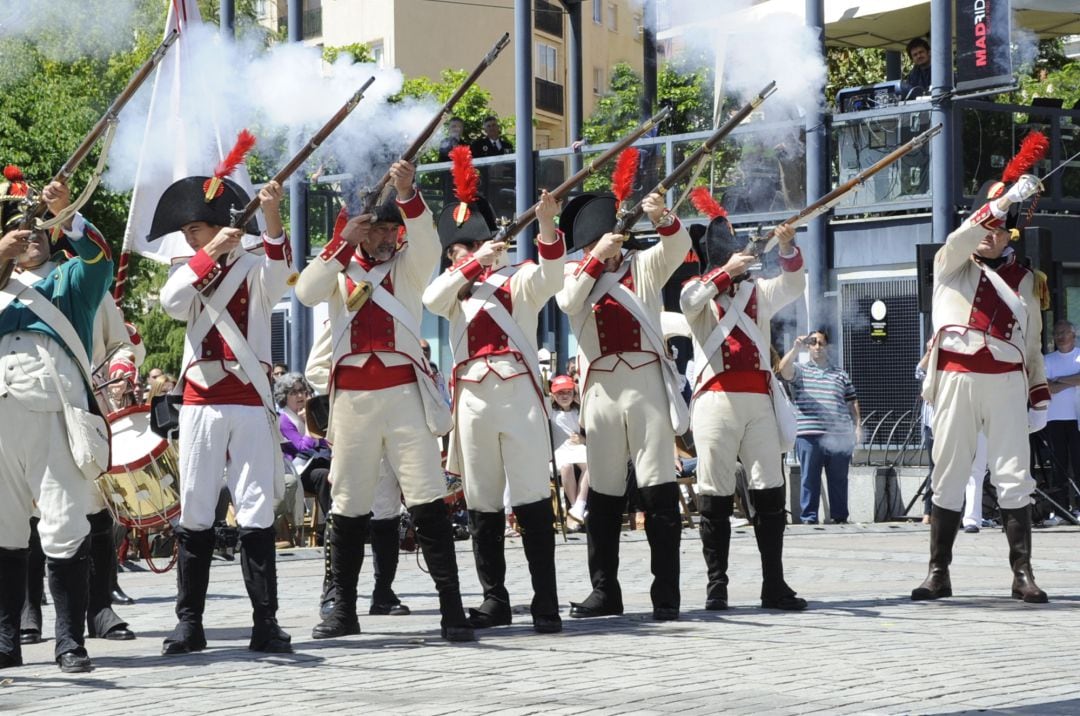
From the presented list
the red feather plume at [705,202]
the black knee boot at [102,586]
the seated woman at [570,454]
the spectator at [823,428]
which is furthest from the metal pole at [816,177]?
the black knee boot at [102,586]

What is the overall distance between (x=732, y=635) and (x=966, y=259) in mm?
2700

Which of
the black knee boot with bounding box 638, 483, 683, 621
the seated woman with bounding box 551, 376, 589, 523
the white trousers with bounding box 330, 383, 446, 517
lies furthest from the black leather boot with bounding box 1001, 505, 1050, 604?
the seated woman with bounding box 551, 376, 589, 523

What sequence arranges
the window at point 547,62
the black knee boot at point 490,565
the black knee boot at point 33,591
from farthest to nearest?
1. the window at point 547,62
2. the black knee boot at point 490,565
3. the black knee boot at point 33,591

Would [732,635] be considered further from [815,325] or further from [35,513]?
[815,325]

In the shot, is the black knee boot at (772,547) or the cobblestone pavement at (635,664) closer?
the cobblestone pavement at (635,664)

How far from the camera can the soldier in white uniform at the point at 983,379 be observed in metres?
9.77

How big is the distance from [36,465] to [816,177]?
13785mm

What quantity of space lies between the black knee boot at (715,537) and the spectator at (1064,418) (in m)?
8.36

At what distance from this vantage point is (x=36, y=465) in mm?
7742

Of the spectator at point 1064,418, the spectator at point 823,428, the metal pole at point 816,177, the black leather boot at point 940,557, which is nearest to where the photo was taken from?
Result: the black leather boot at point 940,557

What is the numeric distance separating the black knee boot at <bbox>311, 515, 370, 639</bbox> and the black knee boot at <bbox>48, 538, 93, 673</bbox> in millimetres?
1271

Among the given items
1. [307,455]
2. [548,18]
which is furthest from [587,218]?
[548,18]

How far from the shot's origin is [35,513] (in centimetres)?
875

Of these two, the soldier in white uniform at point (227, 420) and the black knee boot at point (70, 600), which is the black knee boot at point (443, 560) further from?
the black knee boot at point (70, 600)
